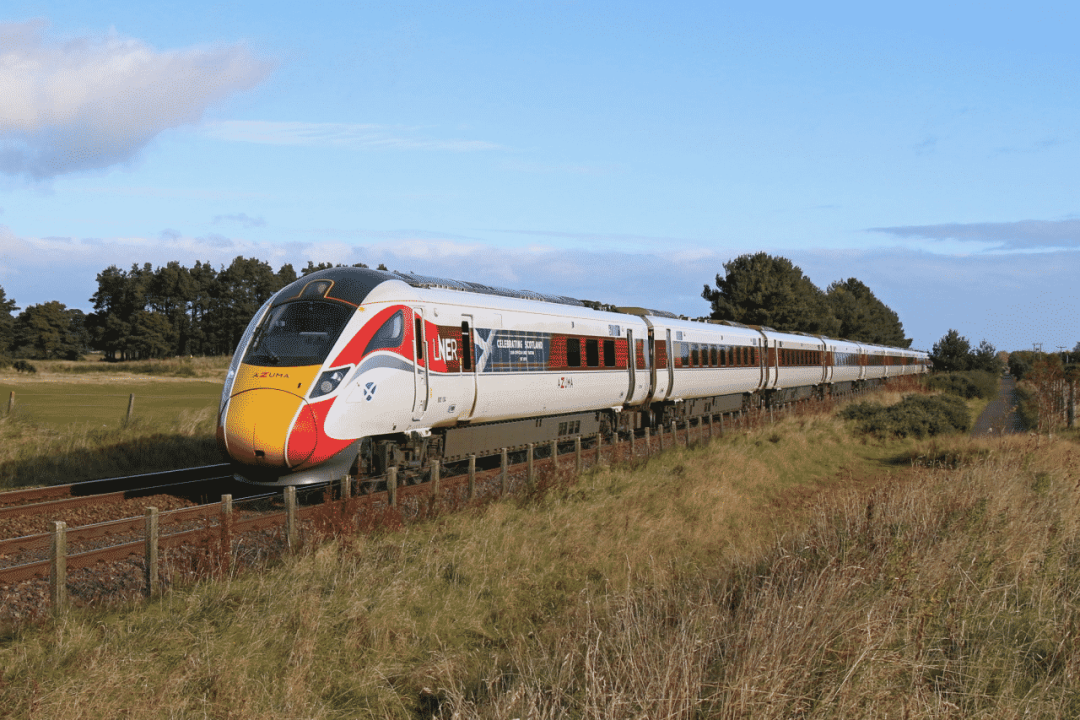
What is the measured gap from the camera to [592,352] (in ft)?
64.4

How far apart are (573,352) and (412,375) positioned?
5.98m

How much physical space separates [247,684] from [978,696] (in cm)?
509

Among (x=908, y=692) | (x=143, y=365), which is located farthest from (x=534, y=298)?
(x=143, y=365)

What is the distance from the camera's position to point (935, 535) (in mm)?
8555

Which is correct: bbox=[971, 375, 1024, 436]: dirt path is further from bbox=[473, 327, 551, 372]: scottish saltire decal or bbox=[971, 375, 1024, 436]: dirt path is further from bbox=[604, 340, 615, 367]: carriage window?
bbox=[473, 327, 551, 372]: scottish saltire decal

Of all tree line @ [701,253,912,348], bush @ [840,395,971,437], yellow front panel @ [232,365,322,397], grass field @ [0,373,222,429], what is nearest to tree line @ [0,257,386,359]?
grass field @ [0,373,222,429]

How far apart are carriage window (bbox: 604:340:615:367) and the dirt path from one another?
38.7ft

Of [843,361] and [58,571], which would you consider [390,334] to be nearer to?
[58,571]

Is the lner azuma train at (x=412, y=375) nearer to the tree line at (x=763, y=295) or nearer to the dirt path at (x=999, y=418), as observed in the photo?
the dirt path at (x=999, y=418)

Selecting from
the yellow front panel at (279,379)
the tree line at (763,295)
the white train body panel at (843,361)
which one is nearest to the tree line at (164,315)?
the tree line at (763,295)

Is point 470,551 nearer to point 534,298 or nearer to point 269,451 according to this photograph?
point 269,451

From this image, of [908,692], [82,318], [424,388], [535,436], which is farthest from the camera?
[82,318]

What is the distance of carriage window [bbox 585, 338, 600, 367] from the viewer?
63.6 feet

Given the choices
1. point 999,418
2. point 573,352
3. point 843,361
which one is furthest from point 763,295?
point 573,352
